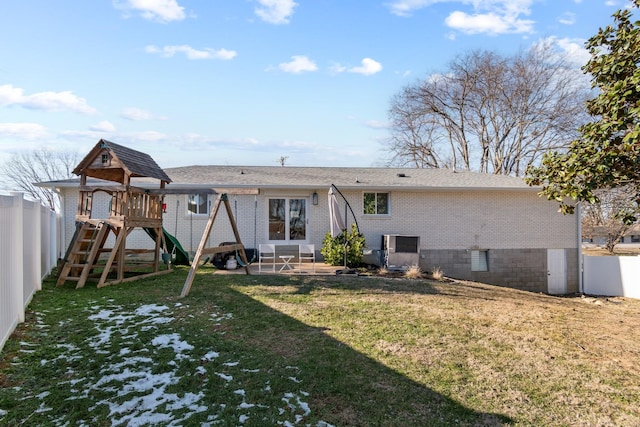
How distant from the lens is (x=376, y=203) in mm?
14594

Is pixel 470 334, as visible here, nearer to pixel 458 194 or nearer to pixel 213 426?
pixel 213 426

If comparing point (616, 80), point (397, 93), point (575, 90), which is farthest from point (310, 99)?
point (575, 90)

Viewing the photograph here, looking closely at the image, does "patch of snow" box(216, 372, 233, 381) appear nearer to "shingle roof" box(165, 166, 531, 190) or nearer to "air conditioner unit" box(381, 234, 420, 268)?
"air conditioner unit" box(381, 234, 420, 268)

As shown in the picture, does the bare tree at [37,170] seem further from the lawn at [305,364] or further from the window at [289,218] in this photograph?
the lawn at [305,364]

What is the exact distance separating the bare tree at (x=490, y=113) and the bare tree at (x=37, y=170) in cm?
2801

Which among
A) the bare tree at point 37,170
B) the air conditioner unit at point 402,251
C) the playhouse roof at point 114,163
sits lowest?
the air conditioner unit at point 402,251

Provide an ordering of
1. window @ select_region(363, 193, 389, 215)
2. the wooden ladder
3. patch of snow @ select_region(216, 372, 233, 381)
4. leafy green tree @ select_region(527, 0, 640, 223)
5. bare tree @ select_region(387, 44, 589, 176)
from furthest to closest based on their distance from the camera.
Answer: bare tree @ select_region(387, 44, 589, 176) → window @ select_region(363, 193, 389, 215) → the wooden ladder → leafy green tree @ select_region(527, 0, 640, 223) → patch of snow @ select_region(216, 372, 233, 381)

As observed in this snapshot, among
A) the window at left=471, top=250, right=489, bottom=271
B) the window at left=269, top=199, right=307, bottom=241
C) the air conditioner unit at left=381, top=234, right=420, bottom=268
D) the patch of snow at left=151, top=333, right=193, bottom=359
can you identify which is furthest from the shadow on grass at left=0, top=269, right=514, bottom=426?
the window at left=471, top=250, right=489, bottom=271

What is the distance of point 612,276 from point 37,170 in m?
39.3

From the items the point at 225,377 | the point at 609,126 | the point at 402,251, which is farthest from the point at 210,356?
the point at 402,251

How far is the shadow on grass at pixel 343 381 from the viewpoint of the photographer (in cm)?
344

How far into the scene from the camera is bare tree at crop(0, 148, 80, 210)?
104 feet

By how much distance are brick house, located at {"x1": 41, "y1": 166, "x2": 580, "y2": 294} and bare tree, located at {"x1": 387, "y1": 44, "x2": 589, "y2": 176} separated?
14627 mm

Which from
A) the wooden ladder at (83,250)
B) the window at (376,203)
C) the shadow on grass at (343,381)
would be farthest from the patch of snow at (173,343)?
the window at (376,203)
